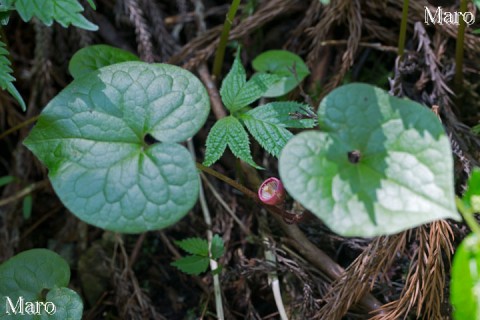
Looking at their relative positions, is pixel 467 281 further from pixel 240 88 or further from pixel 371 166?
pixel 240 88

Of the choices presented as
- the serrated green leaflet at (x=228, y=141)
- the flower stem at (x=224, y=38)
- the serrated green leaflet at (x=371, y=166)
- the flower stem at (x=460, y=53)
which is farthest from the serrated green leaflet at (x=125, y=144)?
Result: the flower stem at (x=460, y=53)

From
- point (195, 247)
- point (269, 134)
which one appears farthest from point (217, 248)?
point (269, 134)

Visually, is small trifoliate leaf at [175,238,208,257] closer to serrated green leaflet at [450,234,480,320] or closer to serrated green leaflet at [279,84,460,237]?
serrated green leaflet at [279,84,460,237]

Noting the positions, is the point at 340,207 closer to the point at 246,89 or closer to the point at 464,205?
the point at 464,205

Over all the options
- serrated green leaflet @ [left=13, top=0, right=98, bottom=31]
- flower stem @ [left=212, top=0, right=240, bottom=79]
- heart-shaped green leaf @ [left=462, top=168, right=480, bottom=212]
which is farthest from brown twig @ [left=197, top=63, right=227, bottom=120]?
heart-shaped green leaf @ [left=462, top=168, right=480, bottom=212]

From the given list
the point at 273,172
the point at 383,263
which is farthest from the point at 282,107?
the point at 383,263

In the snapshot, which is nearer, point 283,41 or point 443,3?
point 443,3
